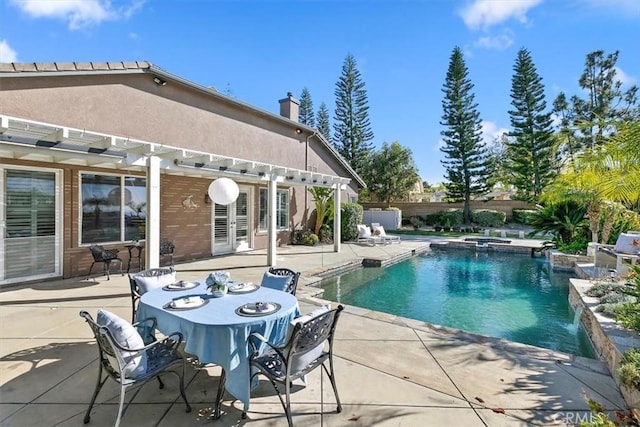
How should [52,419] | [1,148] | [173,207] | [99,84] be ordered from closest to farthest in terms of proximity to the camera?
[52,419] < [1,148] < [99,84] < [173,207]

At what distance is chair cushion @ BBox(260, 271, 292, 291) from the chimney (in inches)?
443

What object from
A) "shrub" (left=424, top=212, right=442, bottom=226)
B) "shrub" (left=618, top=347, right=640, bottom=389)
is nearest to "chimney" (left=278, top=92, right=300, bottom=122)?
"shrub" (left=618, top=347, right=640, bottom=389)

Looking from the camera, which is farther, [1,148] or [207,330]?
[1,148]

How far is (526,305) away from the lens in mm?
7277

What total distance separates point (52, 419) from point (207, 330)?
1.41 m

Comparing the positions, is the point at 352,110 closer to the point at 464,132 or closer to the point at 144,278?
the point at 464,132

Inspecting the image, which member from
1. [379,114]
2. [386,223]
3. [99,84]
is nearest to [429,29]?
[99,84]

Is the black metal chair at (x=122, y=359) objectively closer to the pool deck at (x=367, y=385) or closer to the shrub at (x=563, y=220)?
the pool deck at (x=367, y=385)

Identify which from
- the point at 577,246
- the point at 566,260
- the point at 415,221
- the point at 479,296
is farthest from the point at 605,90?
the point at 479,296

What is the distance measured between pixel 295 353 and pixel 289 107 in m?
13.3

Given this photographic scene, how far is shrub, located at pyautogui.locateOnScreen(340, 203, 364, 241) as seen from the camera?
49.7 feet

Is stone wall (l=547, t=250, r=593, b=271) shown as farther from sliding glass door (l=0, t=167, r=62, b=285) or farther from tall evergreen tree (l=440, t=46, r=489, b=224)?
tall evergreen tree (l=440, t=46, r=489, b=224)

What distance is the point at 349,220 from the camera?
598 inches

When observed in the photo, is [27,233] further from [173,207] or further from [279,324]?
[279,324]
